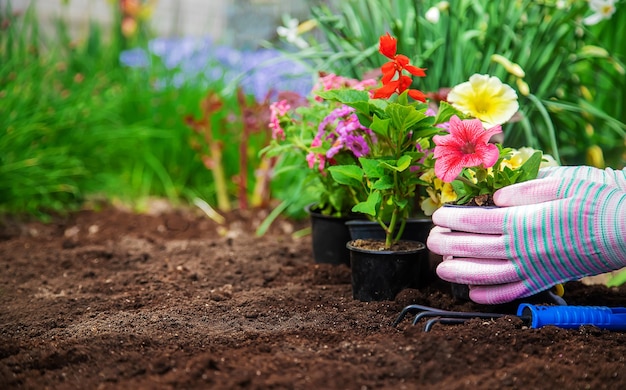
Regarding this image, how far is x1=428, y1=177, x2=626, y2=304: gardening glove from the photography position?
1309 millimetres

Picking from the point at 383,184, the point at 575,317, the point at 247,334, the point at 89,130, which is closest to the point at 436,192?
the point at 383,184

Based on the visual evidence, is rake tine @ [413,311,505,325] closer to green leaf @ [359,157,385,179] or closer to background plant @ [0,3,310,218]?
green leaf @ [359,157,385,179]

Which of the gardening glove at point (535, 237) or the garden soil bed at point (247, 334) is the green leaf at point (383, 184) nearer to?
the gardening glove at point (535, 237)

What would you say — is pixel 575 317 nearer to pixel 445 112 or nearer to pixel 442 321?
pixel 442 321

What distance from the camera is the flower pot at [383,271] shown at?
1566mm

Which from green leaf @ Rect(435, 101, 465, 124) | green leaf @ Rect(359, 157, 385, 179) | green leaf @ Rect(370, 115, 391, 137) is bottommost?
green leaf @ Rect(359, 157, 385, 179)

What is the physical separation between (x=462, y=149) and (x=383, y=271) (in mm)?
372

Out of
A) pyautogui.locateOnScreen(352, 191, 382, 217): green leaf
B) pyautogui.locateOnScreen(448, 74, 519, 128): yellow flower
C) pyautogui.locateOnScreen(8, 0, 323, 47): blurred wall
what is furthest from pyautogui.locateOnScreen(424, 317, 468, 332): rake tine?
pyautogui.locateOnScreen(8, 0, 323, 47): blurred wall

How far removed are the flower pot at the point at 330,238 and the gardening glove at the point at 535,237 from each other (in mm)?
597

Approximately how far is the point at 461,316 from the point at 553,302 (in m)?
0.26

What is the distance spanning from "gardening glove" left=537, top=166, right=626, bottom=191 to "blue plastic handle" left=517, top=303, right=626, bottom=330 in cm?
28

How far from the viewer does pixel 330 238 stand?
2.03m

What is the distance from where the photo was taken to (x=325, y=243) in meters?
2.05

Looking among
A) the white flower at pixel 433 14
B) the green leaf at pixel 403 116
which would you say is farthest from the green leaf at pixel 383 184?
the white flower at pixel 433 14
